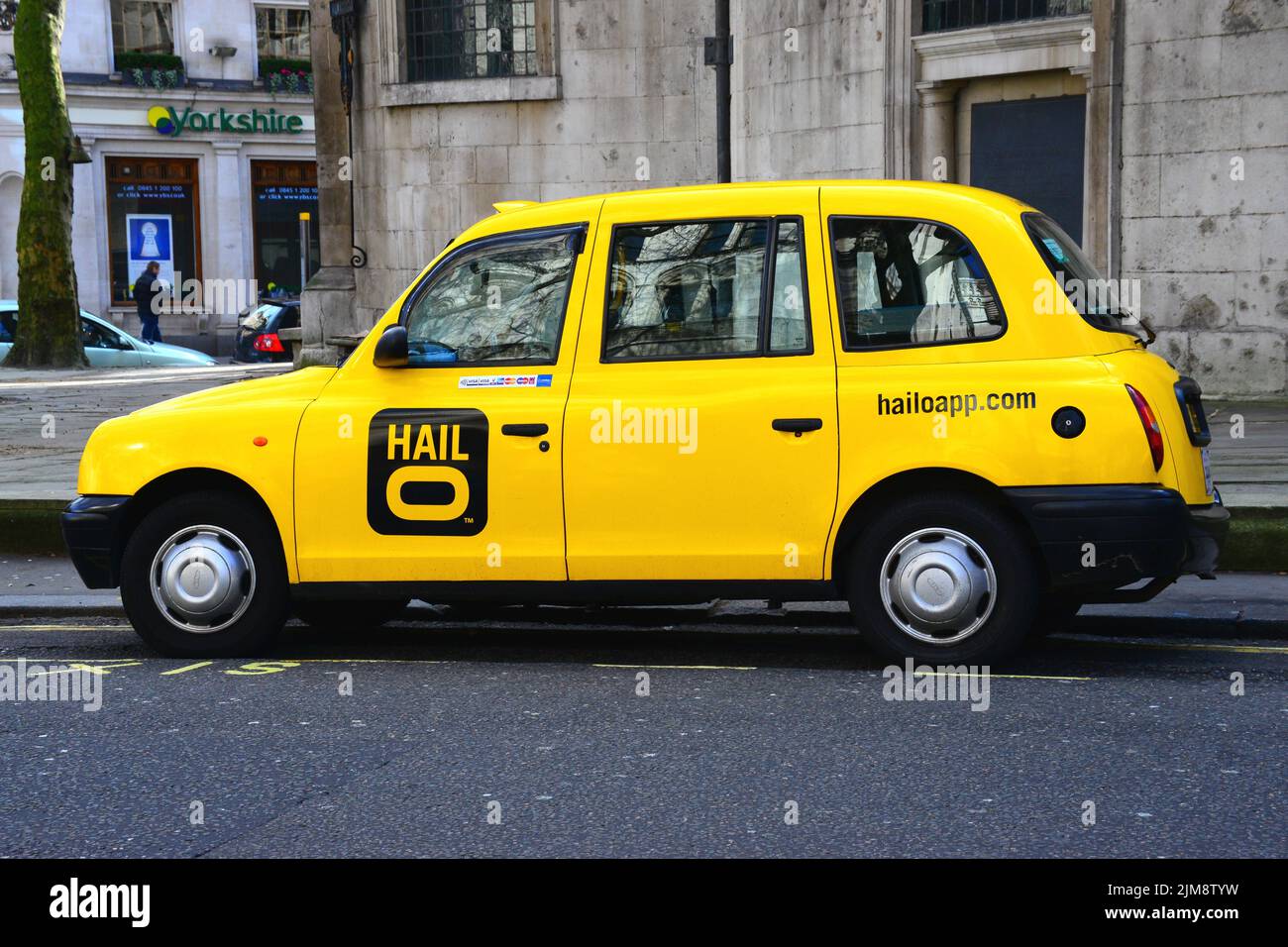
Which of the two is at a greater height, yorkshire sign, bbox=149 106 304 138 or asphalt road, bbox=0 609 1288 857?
yorkshire sign, bbox=149 106 304 138

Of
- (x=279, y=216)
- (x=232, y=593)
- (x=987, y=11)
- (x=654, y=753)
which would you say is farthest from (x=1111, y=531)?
(x=279, y=216)

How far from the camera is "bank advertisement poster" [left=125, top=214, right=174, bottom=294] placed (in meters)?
41.4

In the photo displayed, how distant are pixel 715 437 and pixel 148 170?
37.4 metres

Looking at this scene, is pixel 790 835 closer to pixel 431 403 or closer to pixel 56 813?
pixel 56 813

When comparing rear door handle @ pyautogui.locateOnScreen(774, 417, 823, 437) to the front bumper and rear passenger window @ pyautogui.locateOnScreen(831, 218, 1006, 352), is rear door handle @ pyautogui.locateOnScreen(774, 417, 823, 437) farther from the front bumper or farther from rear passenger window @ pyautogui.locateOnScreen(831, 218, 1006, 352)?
the front bumper

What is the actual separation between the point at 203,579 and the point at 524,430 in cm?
151

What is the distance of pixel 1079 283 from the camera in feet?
22.2

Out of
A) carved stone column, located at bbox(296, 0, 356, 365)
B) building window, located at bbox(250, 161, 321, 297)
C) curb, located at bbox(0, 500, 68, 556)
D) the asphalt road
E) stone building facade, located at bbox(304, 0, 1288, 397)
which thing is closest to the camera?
the asphalt road

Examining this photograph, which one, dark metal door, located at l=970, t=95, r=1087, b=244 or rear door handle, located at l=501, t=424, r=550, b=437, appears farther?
dark metal door, located at l=970, t=95, r=1087, b=244

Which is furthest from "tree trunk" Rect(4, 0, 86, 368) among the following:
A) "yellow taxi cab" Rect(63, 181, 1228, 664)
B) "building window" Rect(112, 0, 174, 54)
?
"yellow taxi cab" Rect(63, 181, 1228, 664)

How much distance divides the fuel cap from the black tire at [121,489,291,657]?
307cm

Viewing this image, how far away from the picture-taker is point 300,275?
143ft

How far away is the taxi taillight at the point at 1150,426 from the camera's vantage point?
6379 millimetres

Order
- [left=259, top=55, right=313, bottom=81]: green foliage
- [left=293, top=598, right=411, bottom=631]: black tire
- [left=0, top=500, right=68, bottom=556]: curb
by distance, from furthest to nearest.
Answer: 1. [left=259, top=55, right=313, bottom=81]: green foliage
2. [left=0, top=500, right=68, bottom=556]: curb
3. [left=293, top=598, right=411, bottom=631]: black tire
